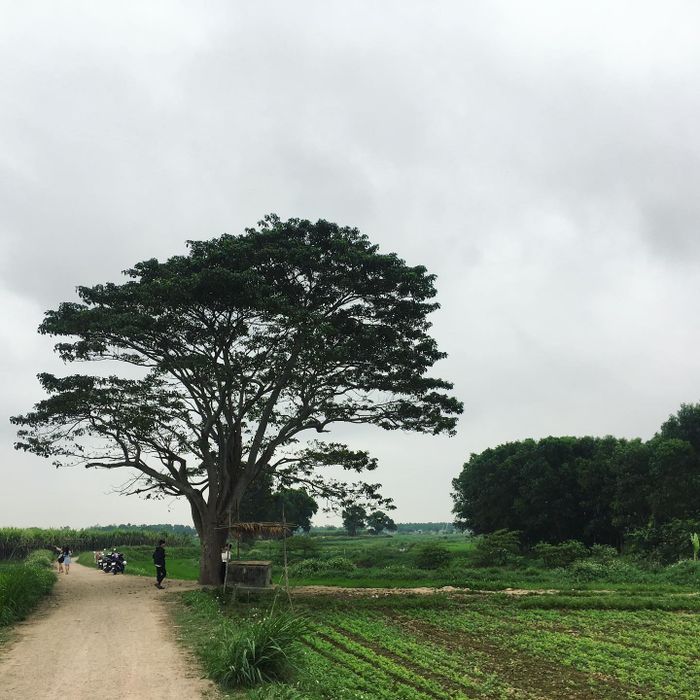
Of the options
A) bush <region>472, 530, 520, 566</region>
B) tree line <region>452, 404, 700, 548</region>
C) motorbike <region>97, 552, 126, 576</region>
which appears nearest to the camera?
bush <region>472, 530, 520, 566</region>

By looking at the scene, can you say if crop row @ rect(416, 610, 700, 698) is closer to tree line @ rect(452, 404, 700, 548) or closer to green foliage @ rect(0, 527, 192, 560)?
tree line @ rect(452, 404, 700, 548)

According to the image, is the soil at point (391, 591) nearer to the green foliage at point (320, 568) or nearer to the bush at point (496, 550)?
the green foliage at point (320, 568)

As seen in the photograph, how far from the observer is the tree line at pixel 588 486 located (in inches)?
1682

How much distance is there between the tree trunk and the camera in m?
25.2

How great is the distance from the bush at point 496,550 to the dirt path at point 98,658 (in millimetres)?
21776

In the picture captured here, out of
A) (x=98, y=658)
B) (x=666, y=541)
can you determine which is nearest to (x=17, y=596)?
(x=98, y=658)

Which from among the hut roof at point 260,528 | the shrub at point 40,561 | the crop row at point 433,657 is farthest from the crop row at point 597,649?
the shrub at point 40,561

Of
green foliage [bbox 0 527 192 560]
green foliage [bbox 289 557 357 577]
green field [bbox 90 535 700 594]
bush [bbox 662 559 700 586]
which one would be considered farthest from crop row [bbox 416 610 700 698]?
green foliage [bbox 0 527 192 560]

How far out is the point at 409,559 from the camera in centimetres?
3881

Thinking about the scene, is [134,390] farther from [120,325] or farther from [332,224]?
[332,224]

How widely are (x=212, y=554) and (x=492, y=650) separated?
14.9 meters

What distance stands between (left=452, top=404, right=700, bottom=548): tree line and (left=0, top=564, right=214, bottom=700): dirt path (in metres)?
32.8

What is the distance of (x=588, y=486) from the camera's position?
160ft

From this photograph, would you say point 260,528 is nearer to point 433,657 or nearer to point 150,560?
point 433,657
